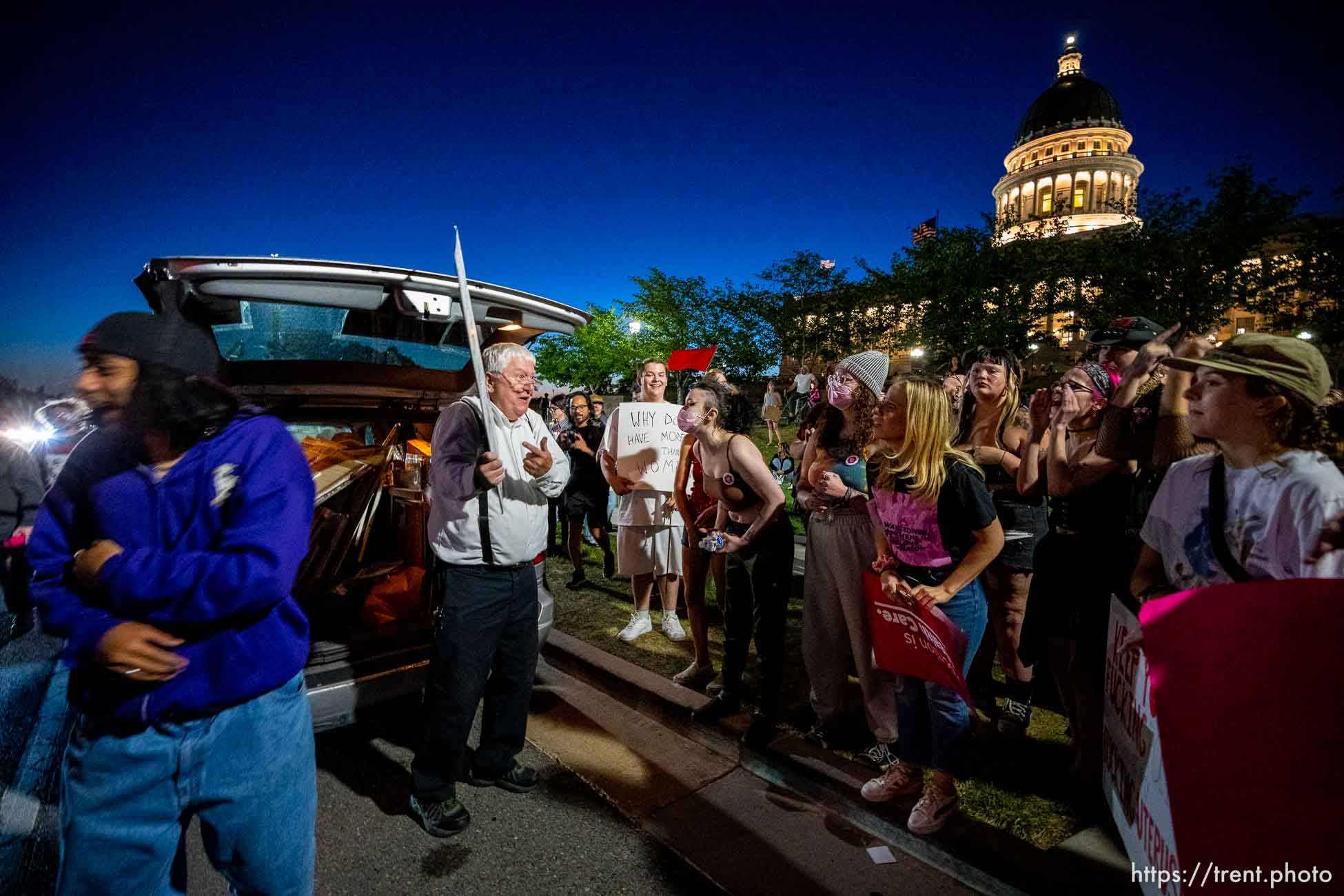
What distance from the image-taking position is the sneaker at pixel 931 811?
267 centimetres

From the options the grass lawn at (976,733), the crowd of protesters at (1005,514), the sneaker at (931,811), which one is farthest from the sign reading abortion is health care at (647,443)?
the sneaker at (931,811)

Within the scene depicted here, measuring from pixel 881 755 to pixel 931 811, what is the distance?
0.56m

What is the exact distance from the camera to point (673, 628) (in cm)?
525

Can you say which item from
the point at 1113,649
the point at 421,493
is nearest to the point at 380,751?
the point at 421,493

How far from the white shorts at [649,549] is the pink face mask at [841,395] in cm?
211

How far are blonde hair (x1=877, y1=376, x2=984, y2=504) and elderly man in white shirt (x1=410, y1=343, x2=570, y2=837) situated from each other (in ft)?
5.52

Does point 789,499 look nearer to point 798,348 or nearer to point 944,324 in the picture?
point 944,324

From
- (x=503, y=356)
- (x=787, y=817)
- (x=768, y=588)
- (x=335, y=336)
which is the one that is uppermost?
(x=335, y=336)

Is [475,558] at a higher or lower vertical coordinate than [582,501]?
higher

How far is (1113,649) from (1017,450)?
2169 millimetres

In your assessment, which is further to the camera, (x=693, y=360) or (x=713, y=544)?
(x=693, y=360)

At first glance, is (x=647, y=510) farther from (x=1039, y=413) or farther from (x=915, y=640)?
(x=1039, y=413)

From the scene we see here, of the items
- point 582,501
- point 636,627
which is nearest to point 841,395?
point 636,627

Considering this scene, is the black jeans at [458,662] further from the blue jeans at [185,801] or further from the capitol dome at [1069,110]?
the capitol dome at [1069,110]
